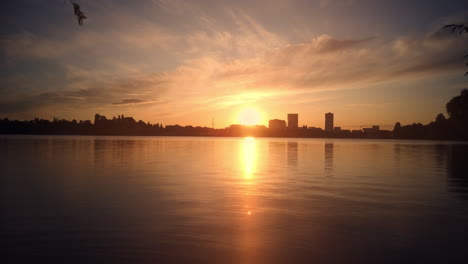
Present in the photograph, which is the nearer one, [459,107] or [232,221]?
[232,221]

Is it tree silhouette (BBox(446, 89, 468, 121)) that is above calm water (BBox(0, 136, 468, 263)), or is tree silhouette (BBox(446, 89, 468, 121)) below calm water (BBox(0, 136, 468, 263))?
above

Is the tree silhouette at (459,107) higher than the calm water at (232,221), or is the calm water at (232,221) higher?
the tree silhouette at (459,107)

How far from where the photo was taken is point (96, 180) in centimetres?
2234

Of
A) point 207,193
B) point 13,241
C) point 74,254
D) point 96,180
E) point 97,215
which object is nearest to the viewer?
point 74,254

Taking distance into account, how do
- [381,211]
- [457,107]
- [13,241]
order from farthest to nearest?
[457,107], [381,211], [13,241]

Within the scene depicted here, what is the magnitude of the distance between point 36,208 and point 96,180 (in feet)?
27.6

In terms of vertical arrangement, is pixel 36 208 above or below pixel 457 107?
below

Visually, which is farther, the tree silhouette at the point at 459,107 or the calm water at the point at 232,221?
the tree silhouette at the point at 459,107

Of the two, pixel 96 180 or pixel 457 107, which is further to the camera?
pixel 457 107

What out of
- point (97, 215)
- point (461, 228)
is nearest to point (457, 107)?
point (461, 228)

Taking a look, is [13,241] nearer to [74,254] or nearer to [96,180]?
[74,254]

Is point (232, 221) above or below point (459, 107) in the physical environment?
below

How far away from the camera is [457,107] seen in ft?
383

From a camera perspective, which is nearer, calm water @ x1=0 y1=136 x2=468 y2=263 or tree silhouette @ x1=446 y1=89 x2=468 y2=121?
calm water @ x1=0 y1=136 x2=468 y2=263
